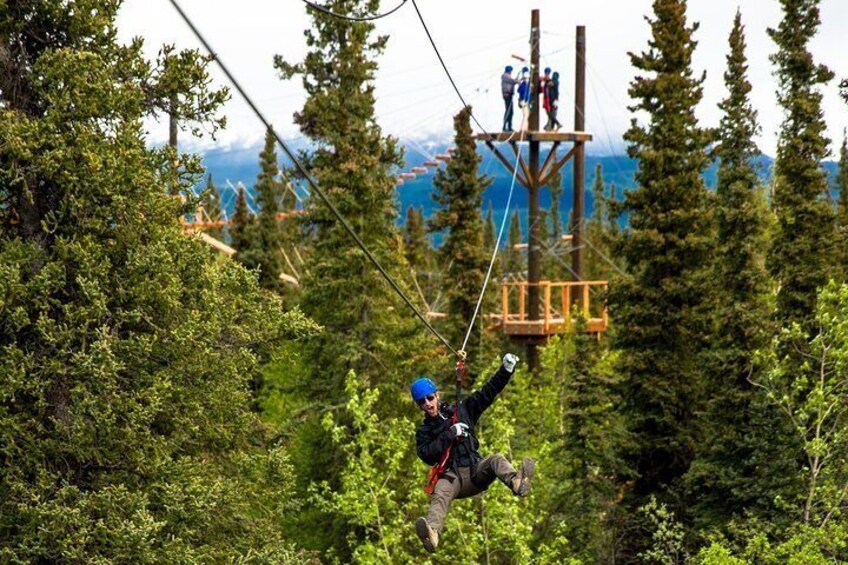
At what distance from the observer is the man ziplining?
1146 cm

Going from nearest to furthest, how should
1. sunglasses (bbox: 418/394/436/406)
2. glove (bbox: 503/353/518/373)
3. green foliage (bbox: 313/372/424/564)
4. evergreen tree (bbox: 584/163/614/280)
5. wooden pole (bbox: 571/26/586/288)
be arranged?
glove (bbox: 503/353/518/373) < sunglasses (bbox: 418/394/436/406) < green foliage (bbox: 313/372/424/564) < wooden pole (bbox: 571/26/586/288) < evergreen tree (bbox: 584/163/614/280)

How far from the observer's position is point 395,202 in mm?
28578

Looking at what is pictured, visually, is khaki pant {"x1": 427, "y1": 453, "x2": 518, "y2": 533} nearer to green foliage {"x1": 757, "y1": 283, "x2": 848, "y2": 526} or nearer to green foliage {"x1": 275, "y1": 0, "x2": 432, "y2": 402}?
green foliage {"x1": 757, "y1": 283, "x2": 848, "y2": 526}

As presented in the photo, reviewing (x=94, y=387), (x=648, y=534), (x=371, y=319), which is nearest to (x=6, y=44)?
(x=94, y=387)

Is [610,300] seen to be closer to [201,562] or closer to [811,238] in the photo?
[811,238]

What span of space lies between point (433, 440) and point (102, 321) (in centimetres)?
594

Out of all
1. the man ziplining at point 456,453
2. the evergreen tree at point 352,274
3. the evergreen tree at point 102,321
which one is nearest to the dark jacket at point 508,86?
the evergreen tree at point 352,274

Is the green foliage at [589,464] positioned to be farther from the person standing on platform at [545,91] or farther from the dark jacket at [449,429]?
the dark jacket at [449,429]

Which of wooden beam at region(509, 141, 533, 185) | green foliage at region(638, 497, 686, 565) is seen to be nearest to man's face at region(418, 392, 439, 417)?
green foliage at region(638, 497, 686, 565)

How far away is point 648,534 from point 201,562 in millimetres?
14742

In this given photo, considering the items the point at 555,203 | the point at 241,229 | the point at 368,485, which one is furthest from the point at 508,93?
the point at 555,203

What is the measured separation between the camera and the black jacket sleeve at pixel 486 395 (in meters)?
11.5

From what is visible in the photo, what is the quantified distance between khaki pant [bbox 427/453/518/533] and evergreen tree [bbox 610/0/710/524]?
14896 millimetres

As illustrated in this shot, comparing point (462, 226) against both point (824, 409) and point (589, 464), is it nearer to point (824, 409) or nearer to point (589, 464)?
point (589, 464)
